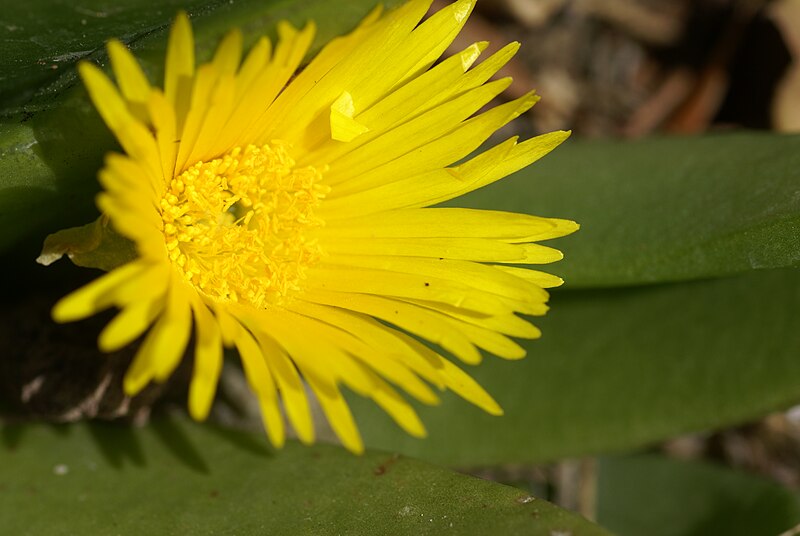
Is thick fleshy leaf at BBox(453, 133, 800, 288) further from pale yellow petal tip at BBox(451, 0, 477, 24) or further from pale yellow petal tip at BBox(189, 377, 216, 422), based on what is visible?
pale yellow petal tip at BBox(189, 377, 216, 422)

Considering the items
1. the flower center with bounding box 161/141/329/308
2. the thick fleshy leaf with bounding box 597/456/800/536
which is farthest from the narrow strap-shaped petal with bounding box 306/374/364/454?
the thick fleshy leaf with bounding box 597/456/800/536

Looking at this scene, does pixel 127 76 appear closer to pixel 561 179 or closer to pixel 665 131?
pixel 561 179

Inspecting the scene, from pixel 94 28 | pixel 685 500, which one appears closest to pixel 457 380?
pixel 94 28

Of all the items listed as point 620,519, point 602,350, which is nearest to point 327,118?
point 602,350

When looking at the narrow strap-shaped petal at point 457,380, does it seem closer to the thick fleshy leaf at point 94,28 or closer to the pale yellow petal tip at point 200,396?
the pale yellow petal tip at point 200,396

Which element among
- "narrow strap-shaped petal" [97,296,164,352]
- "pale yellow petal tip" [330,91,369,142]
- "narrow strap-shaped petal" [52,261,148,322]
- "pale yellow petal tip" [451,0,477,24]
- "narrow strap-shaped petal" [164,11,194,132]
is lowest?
"narrow strap-shaped petal" [97,296,164,352]

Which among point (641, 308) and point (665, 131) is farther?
point (665, 131)

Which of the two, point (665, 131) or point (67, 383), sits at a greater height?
point (67, 383)
